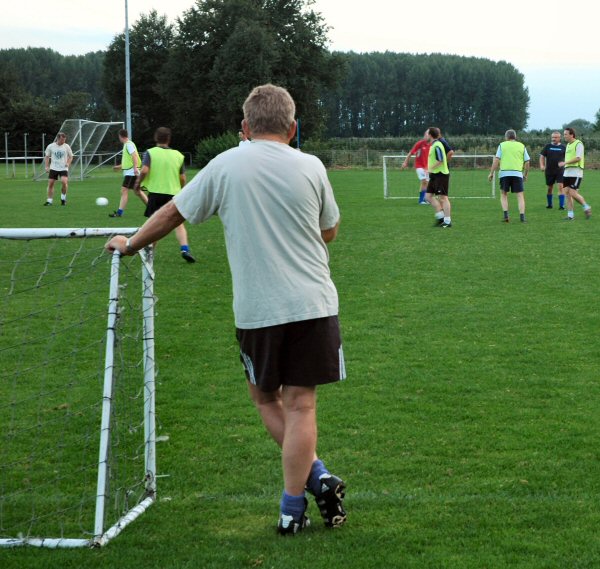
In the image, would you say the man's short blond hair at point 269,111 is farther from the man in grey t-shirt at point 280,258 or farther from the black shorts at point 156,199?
the black shorts at point 156,199

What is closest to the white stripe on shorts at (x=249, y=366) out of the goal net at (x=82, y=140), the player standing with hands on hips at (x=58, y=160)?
the player standing with hands on hips at (x=58, y=160)

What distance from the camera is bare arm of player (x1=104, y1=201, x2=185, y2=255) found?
400 centimetres

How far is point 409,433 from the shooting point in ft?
18.5

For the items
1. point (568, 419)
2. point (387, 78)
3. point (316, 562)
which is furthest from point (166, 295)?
point (387, 78)

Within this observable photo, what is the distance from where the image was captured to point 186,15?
66.5 m

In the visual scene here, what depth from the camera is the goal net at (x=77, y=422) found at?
13.6ft

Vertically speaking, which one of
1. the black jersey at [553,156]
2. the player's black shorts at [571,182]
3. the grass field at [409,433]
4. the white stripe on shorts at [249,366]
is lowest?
the grass field at [409,433]

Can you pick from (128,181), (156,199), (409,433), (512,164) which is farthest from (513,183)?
(409,433)

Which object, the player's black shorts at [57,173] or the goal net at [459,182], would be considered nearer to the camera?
the player's black shorts at [57,173]

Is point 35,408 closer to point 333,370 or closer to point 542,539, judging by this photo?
point 333,370

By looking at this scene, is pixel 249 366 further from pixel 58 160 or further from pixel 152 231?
pixel 58 160

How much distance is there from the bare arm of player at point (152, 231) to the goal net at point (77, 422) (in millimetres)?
51

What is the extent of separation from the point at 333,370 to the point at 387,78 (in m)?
115

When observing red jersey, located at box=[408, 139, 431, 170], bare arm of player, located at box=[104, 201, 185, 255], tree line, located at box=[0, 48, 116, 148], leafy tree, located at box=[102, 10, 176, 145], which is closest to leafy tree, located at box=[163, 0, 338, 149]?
leafy tree, located at box=[102, 10, 176, 145]
